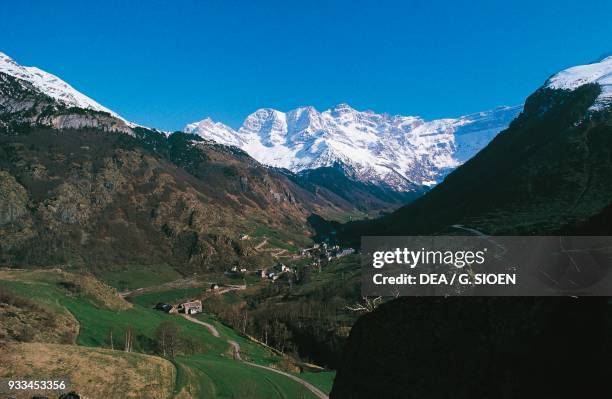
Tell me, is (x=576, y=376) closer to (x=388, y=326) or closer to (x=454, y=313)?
(x=454, y=313)

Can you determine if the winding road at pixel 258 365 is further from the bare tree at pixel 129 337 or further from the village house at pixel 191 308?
the bare tree at pixel 129 337

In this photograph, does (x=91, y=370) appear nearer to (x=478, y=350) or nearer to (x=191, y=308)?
(x=478, y=350)

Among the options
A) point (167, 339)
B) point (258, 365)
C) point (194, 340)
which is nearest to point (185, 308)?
point (194, 340)

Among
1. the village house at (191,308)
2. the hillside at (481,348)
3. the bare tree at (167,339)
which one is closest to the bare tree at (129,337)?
the bare tree at (167,339)

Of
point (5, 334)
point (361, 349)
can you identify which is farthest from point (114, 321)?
point (361, 349)

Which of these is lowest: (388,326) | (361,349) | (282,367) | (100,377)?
(282,367)

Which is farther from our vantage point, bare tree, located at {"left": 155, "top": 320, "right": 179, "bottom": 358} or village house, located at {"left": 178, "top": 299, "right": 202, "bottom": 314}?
village house, located at {"left": 178, "top": 299, "right": 202, "bottom": 314}

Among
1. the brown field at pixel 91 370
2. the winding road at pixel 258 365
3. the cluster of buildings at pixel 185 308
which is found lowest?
the winding road at pixel 258 365

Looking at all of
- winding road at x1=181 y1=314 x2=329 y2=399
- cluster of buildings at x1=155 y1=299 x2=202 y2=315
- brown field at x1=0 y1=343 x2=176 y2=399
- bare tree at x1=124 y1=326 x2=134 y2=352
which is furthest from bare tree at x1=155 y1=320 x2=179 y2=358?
cluster of buildings at x1=155 y1=299 x2=202 y2=315

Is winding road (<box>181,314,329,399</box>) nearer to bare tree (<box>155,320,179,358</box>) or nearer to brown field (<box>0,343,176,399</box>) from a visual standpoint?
bare tree (<box>155,320,179,358</box>)
